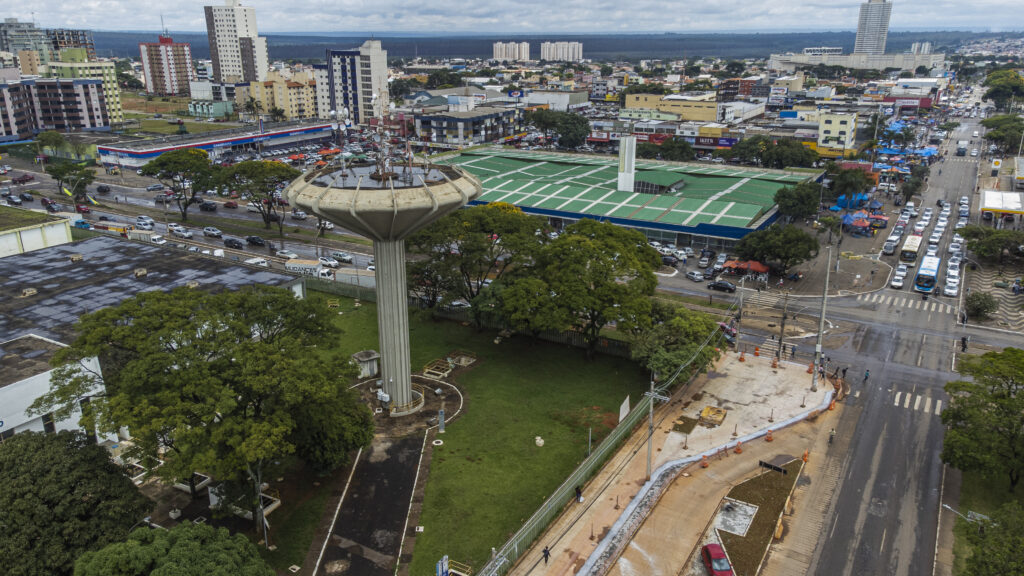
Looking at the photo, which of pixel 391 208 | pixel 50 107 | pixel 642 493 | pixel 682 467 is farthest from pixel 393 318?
pixel 50 107

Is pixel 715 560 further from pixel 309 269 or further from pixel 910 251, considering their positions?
pixel 910 251

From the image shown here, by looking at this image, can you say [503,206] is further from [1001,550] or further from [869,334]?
[1001,550]

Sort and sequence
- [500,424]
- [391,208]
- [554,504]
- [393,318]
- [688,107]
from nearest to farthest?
[554,504], [391,208], [393,318], [500,424], [688,107]

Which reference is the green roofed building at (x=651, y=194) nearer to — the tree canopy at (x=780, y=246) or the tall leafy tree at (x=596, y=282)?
the tree canopy at (x=780, y=246)

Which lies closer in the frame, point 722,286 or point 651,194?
point 722,286

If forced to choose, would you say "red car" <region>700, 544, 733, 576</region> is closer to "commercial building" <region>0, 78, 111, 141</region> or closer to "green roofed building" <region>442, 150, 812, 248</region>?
"green roofed building" <region>442, 150, 812, 248</region>
